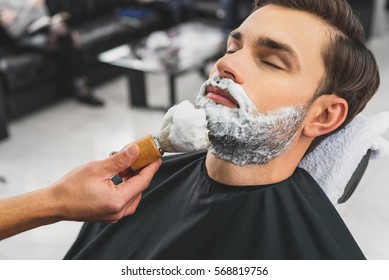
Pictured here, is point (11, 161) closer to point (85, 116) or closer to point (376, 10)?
point (85, 116)

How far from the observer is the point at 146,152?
3.72ft

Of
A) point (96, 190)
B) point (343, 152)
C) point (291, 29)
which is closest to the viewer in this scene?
point (96, 190)

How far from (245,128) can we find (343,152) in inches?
14.8

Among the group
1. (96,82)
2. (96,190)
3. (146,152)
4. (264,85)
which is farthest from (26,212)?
(96,82)

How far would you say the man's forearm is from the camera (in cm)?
110

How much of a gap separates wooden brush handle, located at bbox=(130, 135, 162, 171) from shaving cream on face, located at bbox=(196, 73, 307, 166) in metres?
0.14

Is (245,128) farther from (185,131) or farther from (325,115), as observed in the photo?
(325,115)

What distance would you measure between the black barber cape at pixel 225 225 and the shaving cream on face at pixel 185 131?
0.25m

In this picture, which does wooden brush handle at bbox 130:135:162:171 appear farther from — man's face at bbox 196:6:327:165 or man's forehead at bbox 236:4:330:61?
man's forehead at bbox 236:4:330:61

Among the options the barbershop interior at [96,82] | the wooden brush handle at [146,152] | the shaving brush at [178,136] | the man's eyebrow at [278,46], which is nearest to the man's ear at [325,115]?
the man's eyebrow at [278,46]

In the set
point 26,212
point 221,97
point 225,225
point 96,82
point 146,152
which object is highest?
point 221,97

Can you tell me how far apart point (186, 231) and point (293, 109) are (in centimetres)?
44

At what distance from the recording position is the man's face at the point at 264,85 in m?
1.15

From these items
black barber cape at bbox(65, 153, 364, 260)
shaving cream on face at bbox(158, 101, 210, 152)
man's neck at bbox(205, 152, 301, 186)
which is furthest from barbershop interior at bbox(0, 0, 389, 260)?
shaving cream on face at bbox(158, 101, 210, 152)
